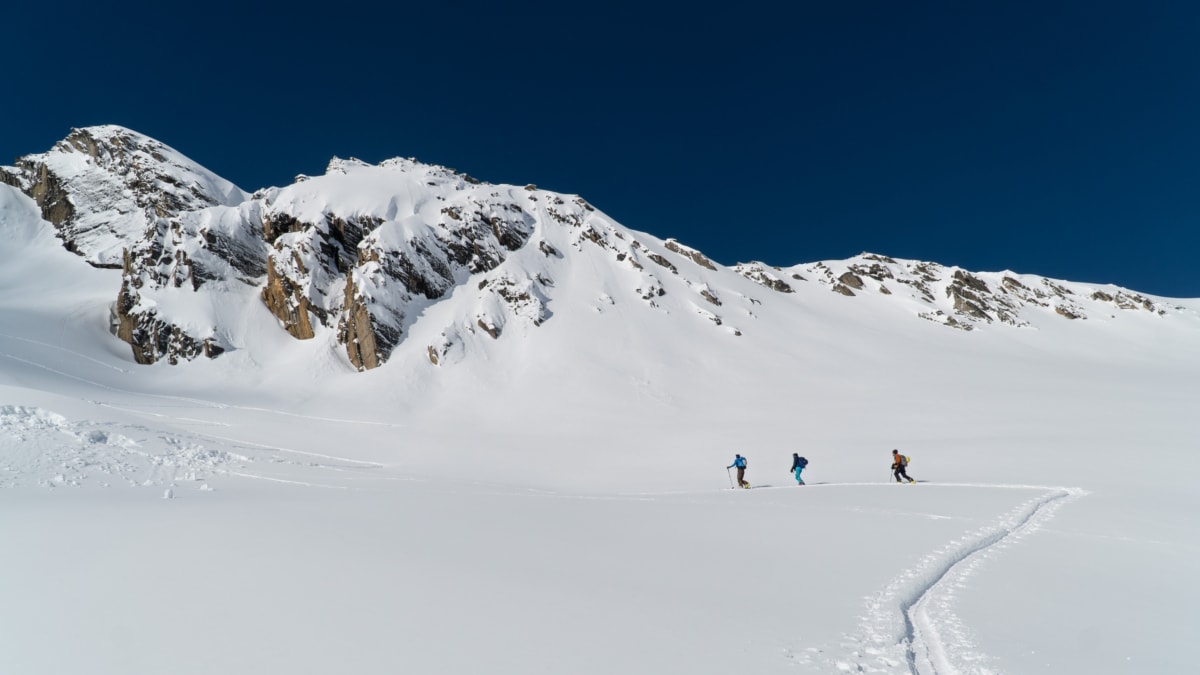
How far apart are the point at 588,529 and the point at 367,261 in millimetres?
57510

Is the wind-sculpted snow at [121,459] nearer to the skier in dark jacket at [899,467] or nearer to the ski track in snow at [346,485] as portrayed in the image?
the ski track in snow at [346,485]

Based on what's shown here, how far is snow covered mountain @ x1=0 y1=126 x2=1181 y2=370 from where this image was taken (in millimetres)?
56656

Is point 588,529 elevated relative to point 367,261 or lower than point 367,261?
lower

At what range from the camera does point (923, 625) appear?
6.76 meters

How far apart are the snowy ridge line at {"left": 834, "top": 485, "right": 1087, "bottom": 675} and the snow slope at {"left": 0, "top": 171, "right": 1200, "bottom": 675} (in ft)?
0.16

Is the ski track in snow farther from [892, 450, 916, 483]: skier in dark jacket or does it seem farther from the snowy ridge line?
[892, 450, 916, 483]: skier in dark jacket

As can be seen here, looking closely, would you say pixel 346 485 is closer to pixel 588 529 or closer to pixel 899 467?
pixel 588 529

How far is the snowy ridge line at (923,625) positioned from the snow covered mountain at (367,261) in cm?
4872

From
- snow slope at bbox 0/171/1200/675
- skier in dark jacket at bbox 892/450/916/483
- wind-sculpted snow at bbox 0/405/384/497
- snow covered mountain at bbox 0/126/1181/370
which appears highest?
snow covered mountain at bbox 0/126/1181/370

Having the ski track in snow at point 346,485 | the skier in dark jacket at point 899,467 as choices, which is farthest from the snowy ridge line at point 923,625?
the skier in dark jacket at point 899,467

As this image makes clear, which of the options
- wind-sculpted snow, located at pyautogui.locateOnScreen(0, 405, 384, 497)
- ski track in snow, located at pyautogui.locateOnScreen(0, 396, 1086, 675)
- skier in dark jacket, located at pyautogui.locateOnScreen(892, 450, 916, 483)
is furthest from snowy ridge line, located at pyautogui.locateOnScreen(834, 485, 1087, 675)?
wind-sculpted snow, located at pyautogui.locateOnScreen(0, 405, 384, 497)

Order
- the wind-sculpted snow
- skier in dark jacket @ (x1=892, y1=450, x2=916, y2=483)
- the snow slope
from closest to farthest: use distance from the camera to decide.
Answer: the snow slope, the wind-sculpted snow, skier in dark jacket @ (x1=892, y1=450, x2=916, y2=483)

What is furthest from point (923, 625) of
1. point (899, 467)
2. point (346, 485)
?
point (346, 485)

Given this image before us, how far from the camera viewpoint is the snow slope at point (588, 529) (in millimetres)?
5484
